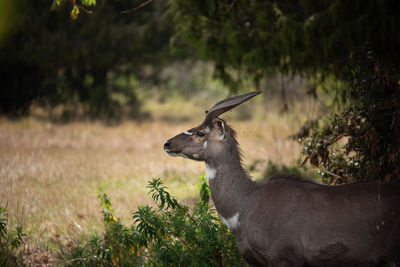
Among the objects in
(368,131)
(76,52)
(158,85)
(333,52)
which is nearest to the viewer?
(368,131)

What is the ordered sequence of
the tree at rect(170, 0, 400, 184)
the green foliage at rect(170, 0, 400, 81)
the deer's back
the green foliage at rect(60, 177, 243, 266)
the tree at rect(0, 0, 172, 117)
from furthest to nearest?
the tree at rect(0, 0, 172, 117), the green foliage at rect(170, 0, 400, 81), the tree at rect(170, 0, 400, 184), the green foliage at rect(60, 177, 243, 266), the deer's back

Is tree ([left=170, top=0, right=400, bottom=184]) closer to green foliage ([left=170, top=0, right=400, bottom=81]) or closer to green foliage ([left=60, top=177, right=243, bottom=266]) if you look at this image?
green foliage ([left=170, top=0, right=400, bottom=81])

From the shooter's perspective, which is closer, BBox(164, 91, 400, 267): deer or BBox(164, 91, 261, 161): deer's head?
BBox(164, 91, 400, 267): deer

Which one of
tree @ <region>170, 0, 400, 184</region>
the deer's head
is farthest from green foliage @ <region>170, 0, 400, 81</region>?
the deer's head

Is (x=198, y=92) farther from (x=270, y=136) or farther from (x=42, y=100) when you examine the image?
(x=270, y=136)

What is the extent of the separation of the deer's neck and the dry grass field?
2.82ft

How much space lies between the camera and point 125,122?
1878cm

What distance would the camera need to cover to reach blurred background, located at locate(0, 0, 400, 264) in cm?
608

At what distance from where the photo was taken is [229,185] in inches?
180

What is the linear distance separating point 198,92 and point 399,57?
25.2 m

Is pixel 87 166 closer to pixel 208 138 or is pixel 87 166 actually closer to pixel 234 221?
pixel 208 138

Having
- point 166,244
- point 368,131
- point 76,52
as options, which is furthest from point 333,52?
point 76,52

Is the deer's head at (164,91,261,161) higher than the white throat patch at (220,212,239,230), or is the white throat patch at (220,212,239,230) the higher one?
the deer's head at (164,91,261,161)

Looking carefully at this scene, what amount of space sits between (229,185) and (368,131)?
200 centimetres
